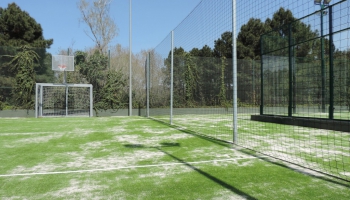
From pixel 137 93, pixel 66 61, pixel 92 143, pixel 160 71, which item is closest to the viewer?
pixel 92 143

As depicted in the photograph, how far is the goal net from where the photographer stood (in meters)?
13.6

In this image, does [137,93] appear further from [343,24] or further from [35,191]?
[35,191]

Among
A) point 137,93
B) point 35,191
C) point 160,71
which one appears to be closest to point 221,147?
point 35,191

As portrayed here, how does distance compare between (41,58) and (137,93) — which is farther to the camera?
(137,93)

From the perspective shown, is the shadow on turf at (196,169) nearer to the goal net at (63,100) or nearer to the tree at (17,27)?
the goal net at (63,100)

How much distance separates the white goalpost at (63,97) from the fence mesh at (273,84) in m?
4.09

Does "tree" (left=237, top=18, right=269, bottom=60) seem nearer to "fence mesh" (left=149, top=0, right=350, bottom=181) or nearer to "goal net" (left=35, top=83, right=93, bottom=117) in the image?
"fence mesh" (left=149, top=0, right=350, bottom=181)

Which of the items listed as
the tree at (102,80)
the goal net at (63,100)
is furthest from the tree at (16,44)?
the tree at (102,80)

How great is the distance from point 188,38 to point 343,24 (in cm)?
437

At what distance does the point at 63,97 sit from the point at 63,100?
0.17 metres

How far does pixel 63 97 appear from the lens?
46.7 feet

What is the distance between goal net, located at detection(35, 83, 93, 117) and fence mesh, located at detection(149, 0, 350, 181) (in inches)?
160

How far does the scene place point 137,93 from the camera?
51.0ft

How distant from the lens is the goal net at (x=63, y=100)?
537 inches
